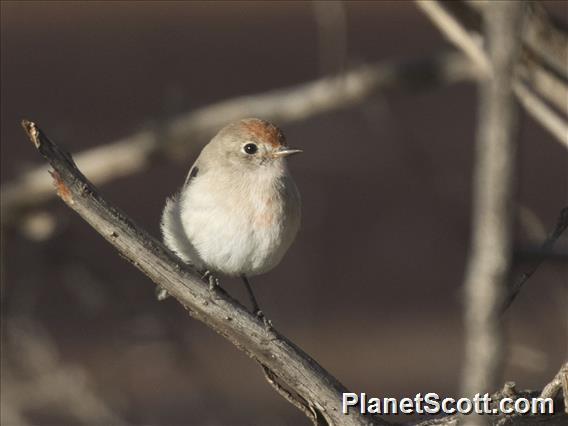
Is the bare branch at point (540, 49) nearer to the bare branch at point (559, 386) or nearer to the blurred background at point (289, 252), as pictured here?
the blurred background at point (289, 252)

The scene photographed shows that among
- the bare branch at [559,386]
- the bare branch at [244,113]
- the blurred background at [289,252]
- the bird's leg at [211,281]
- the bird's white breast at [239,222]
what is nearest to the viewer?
the bare branch at [559,386]

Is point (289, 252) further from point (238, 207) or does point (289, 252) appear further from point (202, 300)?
point (202, 300)

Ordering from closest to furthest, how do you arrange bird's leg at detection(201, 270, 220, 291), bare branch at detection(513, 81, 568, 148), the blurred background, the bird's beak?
bird's leg at detection(201, 270, 220, 291) → bare branch at detection(513, 81, 568, 148) → the bird's beak → the blurred background

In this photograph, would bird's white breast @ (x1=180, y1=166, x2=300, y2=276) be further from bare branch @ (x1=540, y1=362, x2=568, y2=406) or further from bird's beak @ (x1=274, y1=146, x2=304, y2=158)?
bare branch @ (x1=540, y1=362, x2=568, y2=406)

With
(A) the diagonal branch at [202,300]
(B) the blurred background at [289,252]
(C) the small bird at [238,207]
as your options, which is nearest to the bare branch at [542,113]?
(B) the blurred background at [289,252]

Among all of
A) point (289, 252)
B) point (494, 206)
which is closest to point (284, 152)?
point (494, 206)

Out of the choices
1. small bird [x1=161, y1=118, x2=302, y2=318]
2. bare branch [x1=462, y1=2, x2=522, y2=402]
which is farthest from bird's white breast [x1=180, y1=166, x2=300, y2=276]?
bare branch [x1=462, y1=2, x2=522, y2=402]
